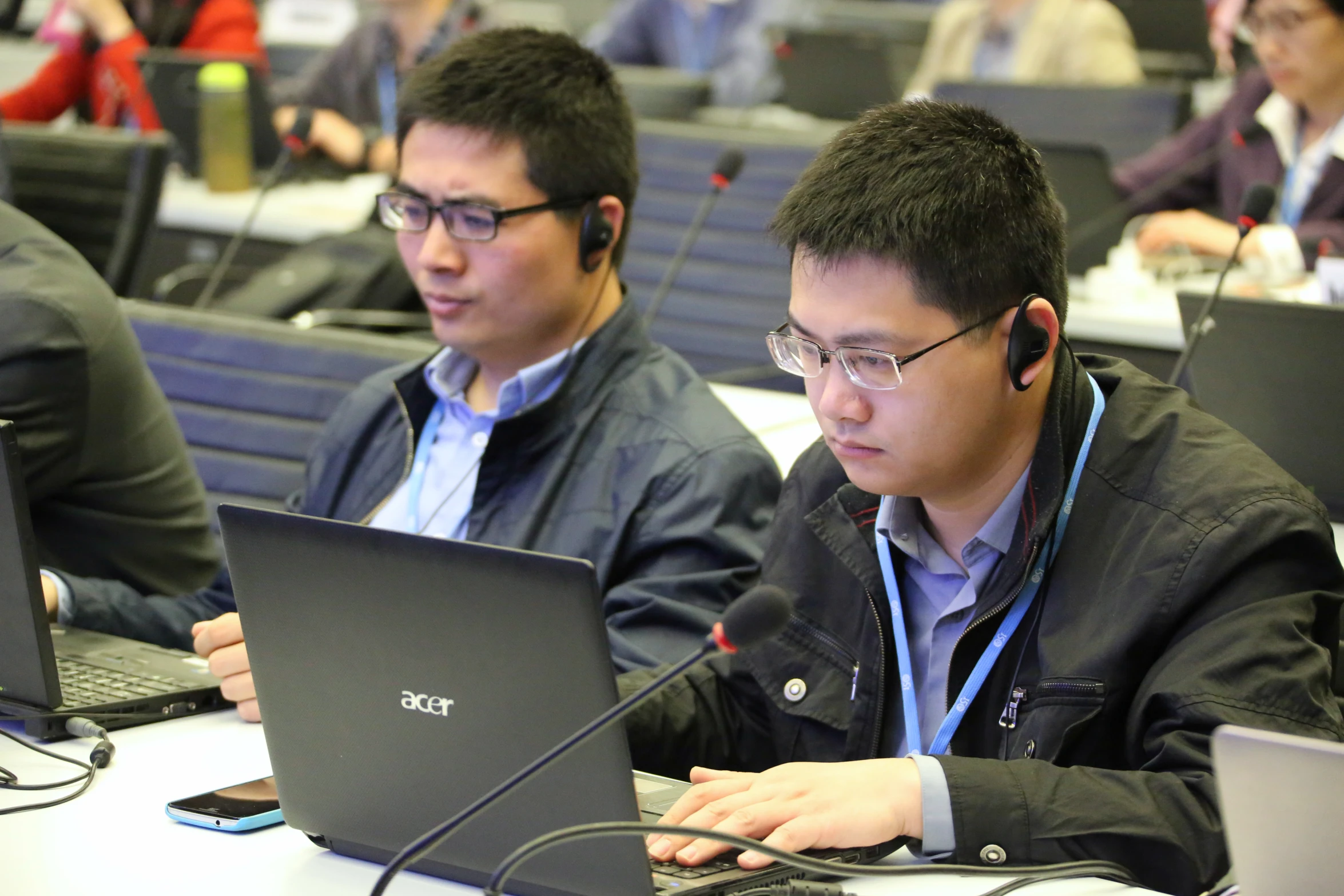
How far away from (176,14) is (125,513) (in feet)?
11.6

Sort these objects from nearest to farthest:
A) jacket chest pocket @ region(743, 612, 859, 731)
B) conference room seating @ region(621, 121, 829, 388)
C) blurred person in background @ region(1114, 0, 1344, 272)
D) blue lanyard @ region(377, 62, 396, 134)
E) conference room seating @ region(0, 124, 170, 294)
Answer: jacket chest pocket @ region(743, 612, 859, 731) < blurred person in background @ region(1114, 0, 1344, 272) < conference room seating @ region(621, 121, 829, 388) < conference room seating @ region(0, 124, 170, 294) < blue lanyard @ region(377, 62, 396, 134)

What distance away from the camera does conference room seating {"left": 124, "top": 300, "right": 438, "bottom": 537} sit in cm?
233

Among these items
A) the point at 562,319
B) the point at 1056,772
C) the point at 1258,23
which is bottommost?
the point at 1056,772

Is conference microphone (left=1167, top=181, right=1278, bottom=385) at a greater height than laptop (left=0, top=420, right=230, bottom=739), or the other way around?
conference microphone (left=1167, top=181, right=1278, bottom=385)

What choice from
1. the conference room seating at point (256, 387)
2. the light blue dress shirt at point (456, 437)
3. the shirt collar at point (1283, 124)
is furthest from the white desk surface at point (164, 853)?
the shirt collar at point (1283, 124)

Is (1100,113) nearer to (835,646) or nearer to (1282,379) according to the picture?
(1282,379)

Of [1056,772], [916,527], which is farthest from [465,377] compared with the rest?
[1056,772]

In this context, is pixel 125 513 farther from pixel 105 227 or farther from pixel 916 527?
pixel 105 227

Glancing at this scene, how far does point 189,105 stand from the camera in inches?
168

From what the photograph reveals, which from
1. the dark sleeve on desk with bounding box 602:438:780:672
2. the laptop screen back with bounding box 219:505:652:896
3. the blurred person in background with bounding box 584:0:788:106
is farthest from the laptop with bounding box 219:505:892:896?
the blurred person in background with bounding box 584:0:788:106

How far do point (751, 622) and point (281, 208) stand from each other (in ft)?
11.1

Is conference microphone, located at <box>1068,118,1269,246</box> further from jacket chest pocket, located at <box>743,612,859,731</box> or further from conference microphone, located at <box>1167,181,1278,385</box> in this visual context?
jacket chest pocket, located at <box>743,612,859,731</box>

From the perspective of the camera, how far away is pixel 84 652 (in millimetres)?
1635

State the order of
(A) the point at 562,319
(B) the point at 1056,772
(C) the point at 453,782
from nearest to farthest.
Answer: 1. (C) the point at 453,782
2. (B) the point at 1056,772
3. (A) the point at 562,319
